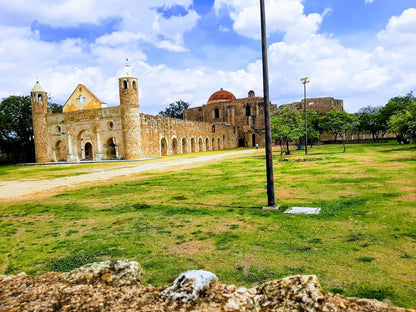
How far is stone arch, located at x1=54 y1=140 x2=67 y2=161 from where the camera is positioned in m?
37.3

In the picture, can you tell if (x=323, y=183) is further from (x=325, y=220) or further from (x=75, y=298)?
(x=75, y=298)

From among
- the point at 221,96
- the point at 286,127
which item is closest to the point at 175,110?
the point at 221,96

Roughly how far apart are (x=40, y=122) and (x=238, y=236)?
3855cm

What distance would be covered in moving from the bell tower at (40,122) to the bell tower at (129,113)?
11.6 metres

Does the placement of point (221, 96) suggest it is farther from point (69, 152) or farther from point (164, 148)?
point (69, 152)

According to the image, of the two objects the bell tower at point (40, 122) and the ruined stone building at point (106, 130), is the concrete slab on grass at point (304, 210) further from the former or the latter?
the bell tower at point (40, 122)

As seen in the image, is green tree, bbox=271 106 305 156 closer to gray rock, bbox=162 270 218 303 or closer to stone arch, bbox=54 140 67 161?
gray rock, bbox=162 270 218 303

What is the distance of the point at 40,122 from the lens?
121 ft

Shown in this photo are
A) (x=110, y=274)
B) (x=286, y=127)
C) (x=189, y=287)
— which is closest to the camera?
(x=189, y=287)

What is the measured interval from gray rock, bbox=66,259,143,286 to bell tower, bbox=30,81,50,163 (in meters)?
38.5

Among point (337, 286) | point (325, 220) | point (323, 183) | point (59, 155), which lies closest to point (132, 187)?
point (323, 183)

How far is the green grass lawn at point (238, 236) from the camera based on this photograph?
11.7ft

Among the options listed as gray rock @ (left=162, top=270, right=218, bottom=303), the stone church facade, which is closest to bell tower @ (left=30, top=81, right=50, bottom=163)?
the stone church facade

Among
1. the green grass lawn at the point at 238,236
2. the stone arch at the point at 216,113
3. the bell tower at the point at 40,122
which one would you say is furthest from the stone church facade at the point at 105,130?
the green grass lawn at the point at 238,236
